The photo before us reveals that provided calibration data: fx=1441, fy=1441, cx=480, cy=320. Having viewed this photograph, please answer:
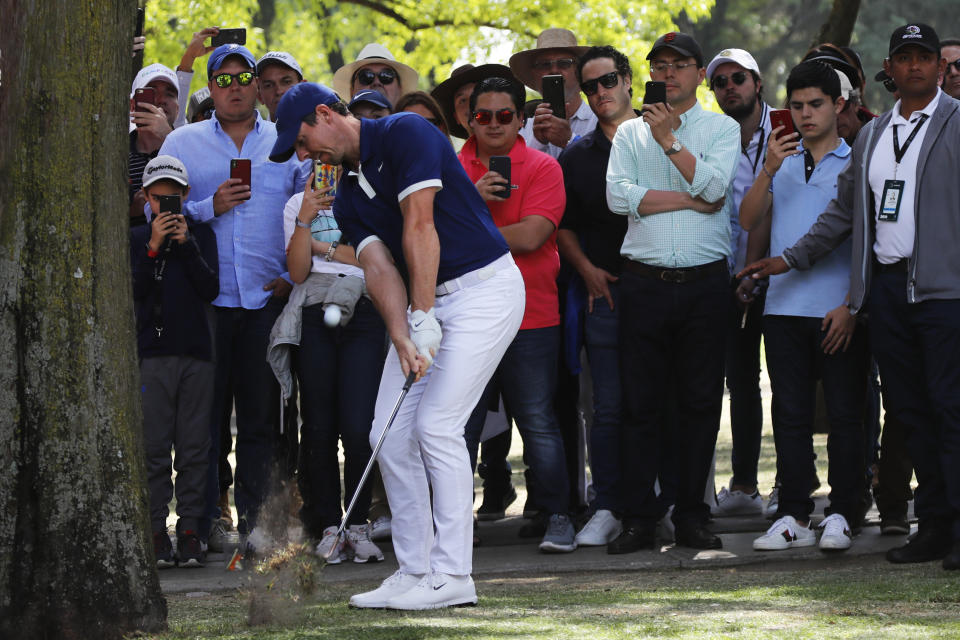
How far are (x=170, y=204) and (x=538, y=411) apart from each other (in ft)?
7.31

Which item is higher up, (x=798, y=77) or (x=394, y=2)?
(x=394, y=2)

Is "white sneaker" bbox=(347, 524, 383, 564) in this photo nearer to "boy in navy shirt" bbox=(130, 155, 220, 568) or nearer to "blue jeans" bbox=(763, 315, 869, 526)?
"boy in navy shirt" bbox=(130, 155, 220, 568)

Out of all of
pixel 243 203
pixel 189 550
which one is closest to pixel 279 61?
pixel 243 203

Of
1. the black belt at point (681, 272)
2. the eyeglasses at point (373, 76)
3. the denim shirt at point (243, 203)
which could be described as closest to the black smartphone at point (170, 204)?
the denim shirt at point (243, 203)

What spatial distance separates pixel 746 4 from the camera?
41.4 metres

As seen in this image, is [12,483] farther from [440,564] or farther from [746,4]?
[746,4]

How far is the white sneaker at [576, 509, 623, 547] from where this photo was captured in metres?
7.71

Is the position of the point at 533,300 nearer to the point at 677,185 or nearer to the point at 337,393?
the point at 677,185

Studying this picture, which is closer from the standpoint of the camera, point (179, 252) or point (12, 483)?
point (12, 483)

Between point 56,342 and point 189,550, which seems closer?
point 56,342

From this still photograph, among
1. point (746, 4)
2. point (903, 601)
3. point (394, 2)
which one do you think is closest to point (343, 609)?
point (903, 601)

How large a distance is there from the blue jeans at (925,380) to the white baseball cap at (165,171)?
143 inches

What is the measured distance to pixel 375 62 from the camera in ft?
31.0

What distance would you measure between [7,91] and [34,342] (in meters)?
0.88
